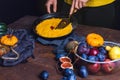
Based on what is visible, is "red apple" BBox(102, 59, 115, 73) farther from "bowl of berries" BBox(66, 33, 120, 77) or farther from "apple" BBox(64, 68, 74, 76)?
"apple" BBox(64, 68, 74, 76)

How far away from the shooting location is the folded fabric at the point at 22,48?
1.33 m

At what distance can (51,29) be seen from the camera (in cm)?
157

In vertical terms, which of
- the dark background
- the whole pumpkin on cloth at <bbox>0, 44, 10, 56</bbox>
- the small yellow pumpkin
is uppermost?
the small yellow pumpkin

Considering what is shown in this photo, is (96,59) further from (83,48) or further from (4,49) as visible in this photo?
(4,49)

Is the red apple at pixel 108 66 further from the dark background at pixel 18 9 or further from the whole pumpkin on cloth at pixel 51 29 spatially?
the dark background at pixel 18 9

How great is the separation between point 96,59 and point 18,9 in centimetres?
195

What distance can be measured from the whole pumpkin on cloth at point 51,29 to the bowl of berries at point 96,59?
0.92ft

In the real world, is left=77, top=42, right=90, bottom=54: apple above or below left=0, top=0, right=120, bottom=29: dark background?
above

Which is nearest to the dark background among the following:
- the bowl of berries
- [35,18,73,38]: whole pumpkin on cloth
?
[35,18,73,38]: whole pumpkin on cloth

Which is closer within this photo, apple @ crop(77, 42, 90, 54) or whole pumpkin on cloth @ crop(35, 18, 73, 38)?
apple @ crop(77, 42, 90, 54)

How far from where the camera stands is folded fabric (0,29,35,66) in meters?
1.33

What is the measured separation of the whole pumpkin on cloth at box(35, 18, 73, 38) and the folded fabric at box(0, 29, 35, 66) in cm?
7

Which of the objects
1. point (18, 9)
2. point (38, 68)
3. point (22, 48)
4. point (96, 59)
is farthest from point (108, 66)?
point (18, 9)

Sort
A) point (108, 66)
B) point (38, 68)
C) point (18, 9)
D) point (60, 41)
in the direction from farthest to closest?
point (18, 9) < point (60, 41) < point (38, 68) < point (108, 66)
